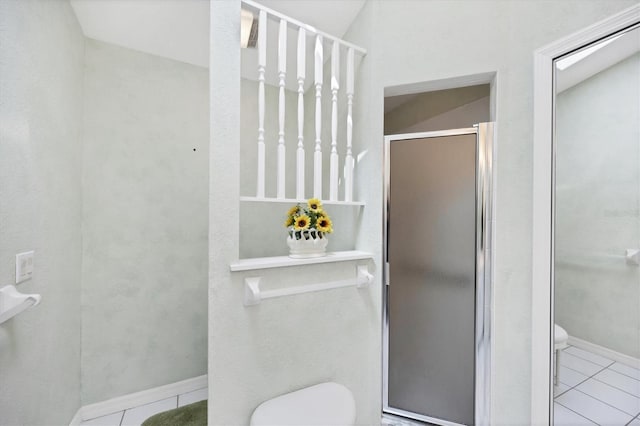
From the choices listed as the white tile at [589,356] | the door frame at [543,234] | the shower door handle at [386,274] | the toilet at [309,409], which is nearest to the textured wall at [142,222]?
the toilet at [309,409]

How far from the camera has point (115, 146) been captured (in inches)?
70.1

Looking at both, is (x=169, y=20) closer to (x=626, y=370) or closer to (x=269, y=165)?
(x=269, y=165)

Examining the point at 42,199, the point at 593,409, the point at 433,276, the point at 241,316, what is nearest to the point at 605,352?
the point at 593,409

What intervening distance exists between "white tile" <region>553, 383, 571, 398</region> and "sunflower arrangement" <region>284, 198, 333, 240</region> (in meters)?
1.29

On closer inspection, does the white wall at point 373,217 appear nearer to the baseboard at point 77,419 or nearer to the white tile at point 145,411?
the white tile at point 145,411

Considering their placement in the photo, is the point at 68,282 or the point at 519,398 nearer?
the point at 519,398

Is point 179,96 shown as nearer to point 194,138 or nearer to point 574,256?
point 194,138

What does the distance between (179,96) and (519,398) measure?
2911mm

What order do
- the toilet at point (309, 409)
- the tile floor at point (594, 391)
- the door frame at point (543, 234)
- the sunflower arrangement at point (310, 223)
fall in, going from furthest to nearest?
the sunflower arrangement at point (310, 223) < the door frame at point (543, 234) < the toilet at point (309, 409) < the tile floor at point (594, 391)

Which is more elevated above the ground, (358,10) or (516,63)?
(358,10)

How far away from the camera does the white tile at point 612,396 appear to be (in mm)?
955

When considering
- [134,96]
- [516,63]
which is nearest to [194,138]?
[134,96]

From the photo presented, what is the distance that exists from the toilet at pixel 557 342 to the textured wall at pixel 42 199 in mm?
2256

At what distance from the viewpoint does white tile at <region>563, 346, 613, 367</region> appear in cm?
102
